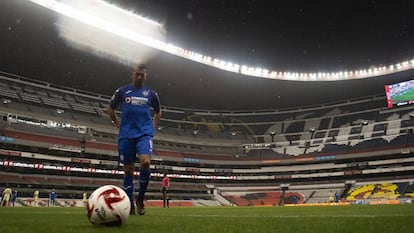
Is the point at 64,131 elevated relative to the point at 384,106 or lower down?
lower down

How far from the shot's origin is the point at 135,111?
5.51 meters

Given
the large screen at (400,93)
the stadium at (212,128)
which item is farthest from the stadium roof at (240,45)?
the large screen at (400,93)

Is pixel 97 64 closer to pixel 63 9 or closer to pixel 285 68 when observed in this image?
pixel 63 9

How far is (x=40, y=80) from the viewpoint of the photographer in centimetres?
3884

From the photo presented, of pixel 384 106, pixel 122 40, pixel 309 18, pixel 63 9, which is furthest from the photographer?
pixel 384 106

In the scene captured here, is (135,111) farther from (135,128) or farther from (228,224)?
(228,224)

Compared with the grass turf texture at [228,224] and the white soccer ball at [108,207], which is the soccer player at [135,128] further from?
the white soccer ball at [108,207]

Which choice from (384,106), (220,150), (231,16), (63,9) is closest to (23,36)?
(63,9)

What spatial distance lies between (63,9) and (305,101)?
3435 centimetres

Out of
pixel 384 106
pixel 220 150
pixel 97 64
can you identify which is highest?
pixel 97 64

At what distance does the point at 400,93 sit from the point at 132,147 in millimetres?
41125

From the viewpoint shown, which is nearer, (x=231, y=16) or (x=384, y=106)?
(x=231, y=16)

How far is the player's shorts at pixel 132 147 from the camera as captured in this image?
5375mm

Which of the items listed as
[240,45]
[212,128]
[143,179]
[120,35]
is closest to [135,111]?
[143,179]
